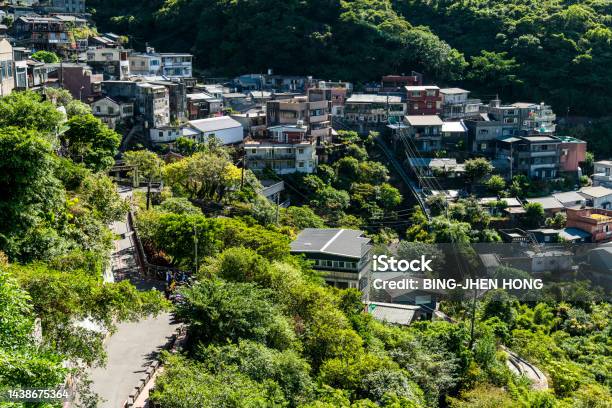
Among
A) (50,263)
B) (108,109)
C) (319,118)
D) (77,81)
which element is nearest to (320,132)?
(319,118)

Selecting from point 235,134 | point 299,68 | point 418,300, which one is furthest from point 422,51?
point 418,300

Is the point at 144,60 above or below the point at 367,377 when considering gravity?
above

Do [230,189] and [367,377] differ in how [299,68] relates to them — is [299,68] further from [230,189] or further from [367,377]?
[367,377]

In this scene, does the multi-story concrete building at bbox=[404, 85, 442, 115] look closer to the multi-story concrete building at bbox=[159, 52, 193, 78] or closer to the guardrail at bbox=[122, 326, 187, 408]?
the multi-story concrete building at bbox=[159, 52, 193, 78]

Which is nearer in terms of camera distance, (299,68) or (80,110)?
(80,110)

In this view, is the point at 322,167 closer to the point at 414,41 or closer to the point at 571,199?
the point at 571,199

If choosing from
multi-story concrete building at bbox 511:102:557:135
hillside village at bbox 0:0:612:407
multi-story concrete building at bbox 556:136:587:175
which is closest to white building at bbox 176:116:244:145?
hillside village at bbox 0:0:612:407
